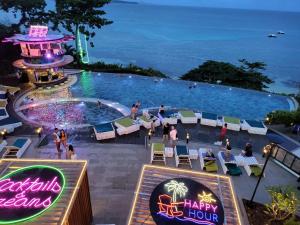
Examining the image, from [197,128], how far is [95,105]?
9.78 meters

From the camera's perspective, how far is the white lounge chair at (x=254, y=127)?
19281mm

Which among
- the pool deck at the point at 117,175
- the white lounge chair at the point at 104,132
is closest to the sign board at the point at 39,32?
the pool deck at the point at 117,175

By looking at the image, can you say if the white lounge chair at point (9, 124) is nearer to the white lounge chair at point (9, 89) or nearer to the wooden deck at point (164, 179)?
the white lounge chair at point (9, 89)

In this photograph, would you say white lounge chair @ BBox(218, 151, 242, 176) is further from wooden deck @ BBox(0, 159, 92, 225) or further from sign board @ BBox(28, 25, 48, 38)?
sign board @ BBox(28, 25, 48, 38)

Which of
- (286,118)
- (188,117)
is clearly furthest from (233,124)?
(286,118)

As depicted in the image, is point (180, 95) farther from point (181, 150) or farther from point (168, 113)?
point (181, 150)

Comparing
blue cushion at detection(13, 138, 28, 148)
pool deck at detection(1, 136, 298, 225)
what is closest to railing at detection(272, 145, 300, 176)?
pool deck at detection(1, 136, 298, 225)

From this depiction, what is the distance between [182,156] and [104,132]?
561 centimetres

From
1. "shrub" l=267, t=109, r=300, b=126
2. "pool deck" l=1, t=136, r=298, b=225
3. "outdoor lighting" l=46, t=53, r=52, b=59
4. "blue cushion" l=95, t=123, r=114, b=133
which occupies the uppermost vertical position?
"outdoor lighting" l=46, t=53, r=52, b=59

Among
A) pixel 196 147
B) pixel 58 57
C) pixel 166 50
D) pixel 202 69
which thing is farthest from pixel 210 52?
pixel 196 147

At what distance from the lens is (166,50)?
101062 millimetres

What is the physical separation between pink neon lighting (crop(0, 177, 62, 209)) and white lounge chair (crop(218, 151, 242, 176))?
9.93 metres

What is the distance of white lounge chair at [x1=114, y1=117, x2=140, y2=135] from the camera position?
60.6ft

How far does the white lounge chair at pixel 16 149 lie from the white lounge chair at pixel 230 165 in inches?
483
